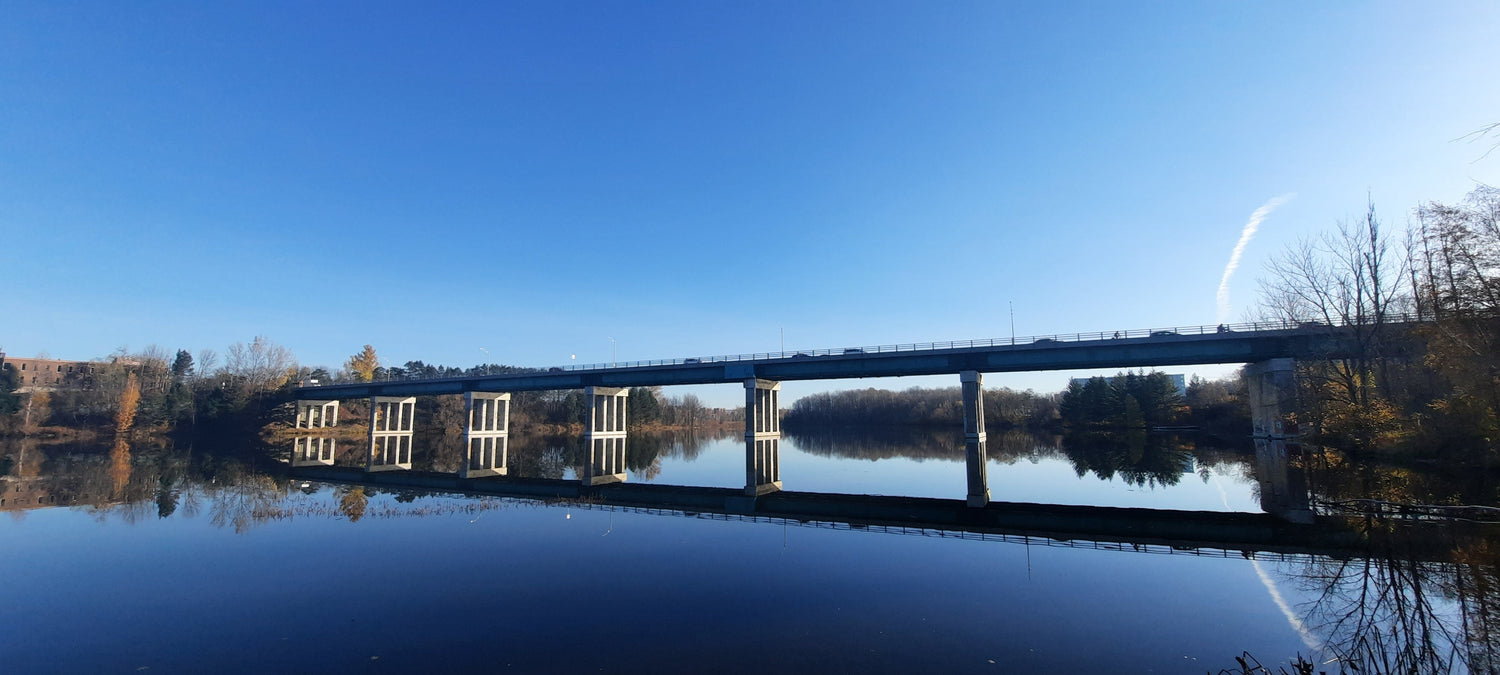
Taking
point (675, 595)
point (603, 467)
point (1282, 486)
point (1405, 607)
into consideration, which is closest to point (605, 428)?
point (603, 467)

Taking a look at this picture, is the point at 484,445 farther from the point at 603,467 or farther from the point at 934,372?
the point at 934,372

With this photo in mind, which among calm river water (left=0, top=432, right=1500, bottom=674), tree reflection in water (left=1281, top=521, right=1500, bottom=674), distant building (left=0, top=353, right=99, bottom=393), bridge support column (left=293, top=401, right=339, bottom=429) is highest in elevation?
distant building (left=0, top=353, right=99, bottom=393)

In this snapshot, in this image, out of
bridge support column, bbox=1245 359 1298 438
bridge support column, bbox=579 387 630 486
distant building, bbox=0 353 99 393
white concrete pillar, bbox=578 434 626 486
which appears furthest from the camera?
distant building, bbox=0 353 99 393

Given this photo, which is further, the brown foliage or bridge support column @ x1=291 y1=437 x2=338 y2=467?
the brown foliage

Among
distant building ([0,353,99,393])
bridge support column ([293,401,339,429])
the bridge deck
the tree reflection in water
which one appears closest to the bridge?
the bridge deck

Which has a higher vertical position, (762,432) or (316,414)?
(316,414)

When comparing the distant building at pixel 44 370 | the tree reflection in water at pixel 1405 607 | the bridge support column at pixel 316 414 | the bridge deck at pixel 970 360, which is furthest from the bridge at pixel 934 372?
the distant building at pixel 44 370

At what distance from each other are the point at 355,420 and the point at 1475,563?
145447mm

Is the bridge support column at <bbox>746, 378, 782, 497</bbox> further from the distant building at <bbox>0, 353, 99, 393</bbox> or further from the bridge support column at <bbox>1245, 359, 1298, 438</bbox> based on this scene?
the distant building at <bbox>0, 353, 99, 393</bbox>

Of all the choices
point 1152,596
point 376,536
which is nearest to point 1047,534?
Result: point 1152,596

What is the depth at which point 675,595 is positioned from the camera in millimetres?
13586

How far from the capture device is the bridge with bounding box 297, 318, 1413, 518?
168 feet

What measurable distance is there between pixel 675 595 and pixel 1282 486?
32.9m

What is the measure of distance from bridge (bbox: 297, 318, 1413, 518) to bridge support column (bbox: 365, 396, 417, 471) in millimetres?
450
